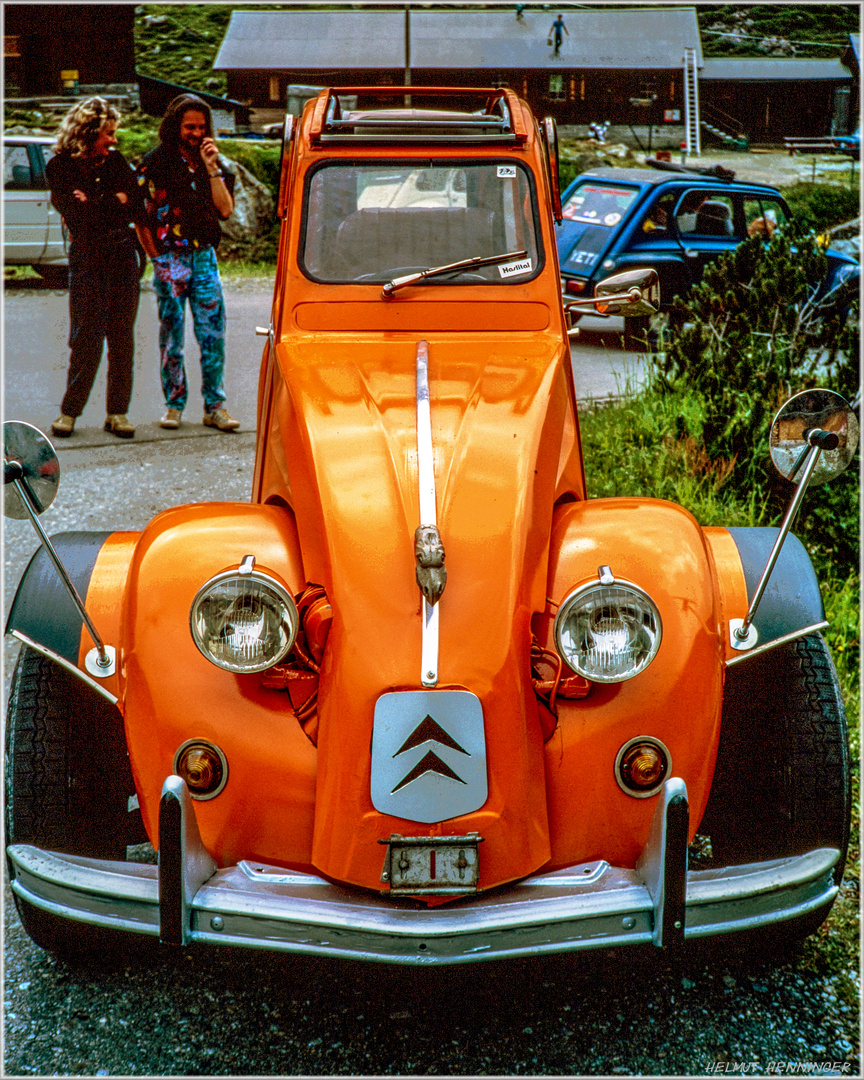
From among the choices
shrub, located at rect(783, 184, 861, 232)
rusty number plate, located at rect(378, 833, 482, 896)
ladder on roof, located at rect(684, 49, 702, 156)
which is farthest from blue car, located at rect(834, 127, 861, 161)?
rusty number plate, located at rect(378, 833, 482, 896)

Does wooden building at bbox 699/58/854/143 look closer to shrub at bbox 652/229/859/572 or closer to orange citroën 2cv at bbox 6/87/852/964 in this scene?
shrub at bbox 652/229/859/572

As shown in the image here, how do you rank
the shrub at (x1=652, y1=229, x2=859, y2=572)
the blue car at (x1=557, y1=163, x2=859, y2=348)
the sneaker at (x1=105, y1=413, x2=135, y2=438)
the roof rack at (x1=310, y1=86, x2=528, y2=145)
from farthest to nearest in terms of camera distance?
1. the blue car at (x1=557, y1=163, x2=859, y2=348)
2. the sneaker at (x1=105, y1=413, x2=135, y2=438)
3. the shrub at (x1=652, y1=229, x2=859, y2=572)
4. the roof rack at (x1=310, y1=86, x2=528, y2=145)

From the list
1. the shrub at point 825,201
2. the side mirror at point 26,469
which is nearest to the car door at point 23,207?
the side mirror at point 26,469

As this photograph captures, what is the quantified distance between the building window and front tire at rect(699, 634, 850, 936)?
2318cm

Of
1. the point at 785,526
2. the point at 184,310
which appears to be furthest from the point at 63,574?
the point at 184,310

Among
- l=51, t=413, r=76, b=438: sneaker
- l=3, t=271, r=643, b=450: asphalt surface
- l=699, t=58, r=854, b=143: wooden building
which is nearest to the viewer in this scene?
l=51, t=413, r=76, b=438: sneaker

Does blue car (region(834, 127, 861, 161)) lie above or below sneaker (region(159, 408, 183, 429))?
above

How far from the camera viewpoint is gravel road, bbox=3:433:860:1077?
2.67 meters

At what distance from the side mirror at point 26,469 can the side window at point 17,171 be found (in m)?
12.5

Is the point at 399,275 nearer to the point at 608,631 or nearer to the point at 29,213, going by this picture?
the point at 608,631

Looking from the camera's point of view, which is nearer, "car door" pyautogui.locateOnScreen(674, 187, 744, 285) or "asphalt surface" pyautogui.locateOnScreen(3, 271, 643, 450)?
"asphalt surface" pyautogui.locateOnScreen(3, 271, 643, 450)

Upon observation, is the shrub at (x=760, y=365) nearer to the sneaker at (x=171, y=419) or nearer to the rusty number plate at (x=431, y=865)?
the sneaker at (x=171, y=419)

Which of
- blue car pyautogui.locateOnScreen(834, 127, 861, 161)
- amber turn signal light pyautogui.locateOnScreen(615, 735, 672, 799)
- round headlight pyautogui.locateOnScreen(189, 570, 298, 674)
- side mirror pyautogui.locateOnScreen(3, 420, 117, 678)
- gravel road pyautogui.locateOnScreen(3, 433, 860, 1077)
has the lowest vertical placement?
gravel road pyautogui.locateOnScreen(3, 433, 860, 1077)

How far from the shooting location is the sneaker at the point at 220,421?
7.52 m
